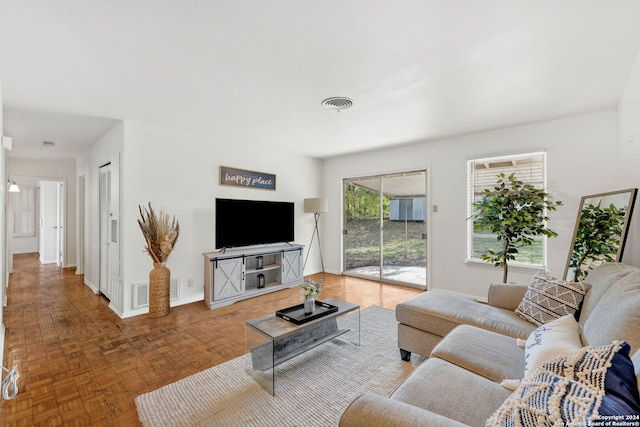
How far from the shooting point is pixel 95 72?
2.36 m

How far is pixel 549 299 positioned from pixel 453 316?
657 mm

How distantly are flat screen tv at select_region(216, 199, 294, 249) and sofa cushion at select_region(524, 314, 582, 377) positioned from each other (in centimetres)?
365

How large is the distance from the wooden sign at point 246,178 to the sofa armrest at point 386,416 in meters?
3.86

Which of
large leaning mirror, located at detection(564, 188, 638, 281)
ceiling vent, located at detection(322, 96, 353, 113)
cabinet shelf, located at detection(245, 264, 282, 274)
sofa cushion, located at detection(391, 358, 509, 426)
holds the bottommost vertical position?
cabinet shelf, located at detection(245, 264, 282, 274)

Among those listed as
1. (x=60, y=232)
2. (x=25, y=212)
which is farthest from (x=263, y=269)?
(x=25, y=212)

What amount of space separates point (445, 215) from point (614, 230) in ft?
6.56

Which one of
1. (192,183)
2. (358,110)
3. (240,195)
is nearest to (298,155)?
(240,195)

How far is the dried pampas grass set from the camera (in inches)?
137

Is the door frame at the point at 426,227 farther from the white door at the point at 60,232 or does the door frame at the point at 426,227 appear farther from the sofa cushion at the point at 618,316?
the white door at the point at 60,232

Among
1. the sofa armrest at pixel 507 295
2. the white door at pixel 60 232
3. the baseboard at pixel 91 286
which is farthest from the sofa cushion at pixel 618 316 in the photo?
the white door at pixel 60 232

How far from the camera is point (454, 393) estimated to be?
1311mm

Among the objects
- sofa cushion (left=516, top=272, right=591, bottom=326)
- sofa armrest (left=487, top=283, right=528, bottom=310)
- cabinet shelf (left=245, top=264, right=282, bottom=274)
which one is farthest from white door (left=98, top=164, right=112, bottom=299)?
sofa cushion (left=516, top=272, right=591, bottom=326)

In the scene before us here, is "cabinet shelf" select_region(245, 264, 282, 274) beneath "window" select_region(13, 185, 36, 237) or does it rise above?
beneath

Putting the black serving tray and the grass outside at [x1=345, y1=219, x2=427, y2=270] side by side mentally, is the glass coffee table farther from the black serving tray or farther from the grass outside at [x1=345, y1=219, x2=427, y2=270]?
the grass outside at [x1=345, y1=219, x2=427, y2=270]
